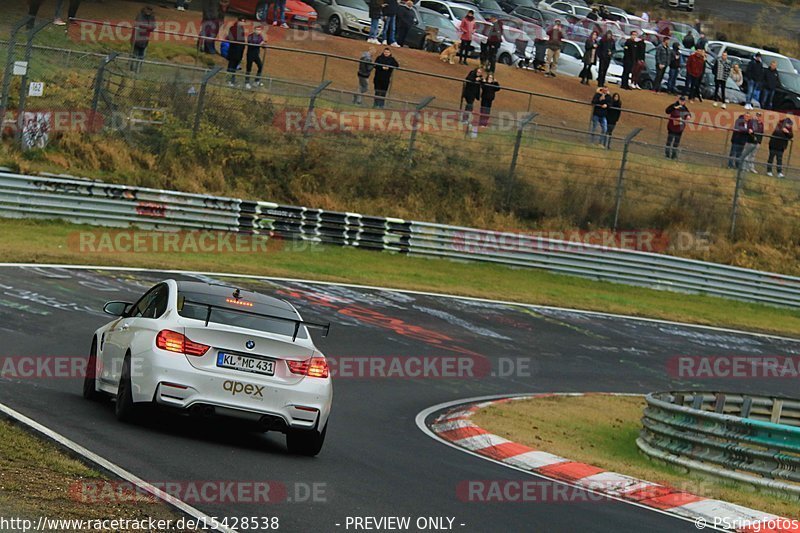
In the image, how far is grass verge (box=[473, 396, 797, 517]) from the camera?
12.1m

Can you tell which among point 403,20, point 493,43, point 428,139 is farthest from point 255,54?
point 403,20

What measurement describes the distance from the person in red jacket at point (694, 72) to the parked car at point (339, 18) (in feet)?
35.1

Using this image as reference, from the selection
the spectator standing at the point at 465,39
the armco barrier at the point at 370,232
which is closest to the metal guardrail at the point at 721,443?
the armco barrier at the point at 370,232

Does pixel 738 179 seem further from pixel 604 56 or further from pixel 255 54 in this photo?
pixel 255 54

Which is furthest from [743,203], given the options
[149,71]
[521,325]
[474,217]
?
[149,71]

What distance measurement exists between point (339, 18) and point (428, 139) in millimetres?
10996

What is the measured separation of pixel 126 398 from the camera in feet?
34.0

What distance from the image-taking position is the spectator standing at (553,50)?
42000 millimetres

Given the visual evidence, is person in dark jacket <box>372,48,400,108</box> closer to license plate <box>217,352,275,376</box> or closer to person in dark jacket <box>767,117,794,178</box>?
person in dark jacket <box>767,117,794,178</box>

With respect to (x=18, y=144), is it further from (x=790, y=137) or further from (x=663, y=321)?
(x=790, y=137)

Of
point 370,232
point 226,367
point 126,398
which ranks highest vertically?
point 226,367

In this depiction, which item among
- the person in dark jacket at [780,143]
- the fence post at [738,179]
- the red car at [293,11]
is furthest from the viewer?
the red car at [293,11]

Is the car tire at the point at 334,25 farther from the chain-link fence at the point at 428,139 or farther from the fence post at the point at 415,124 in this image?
the fence post at the point at 415,124

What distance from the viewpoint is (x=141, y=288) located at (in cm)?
2009
